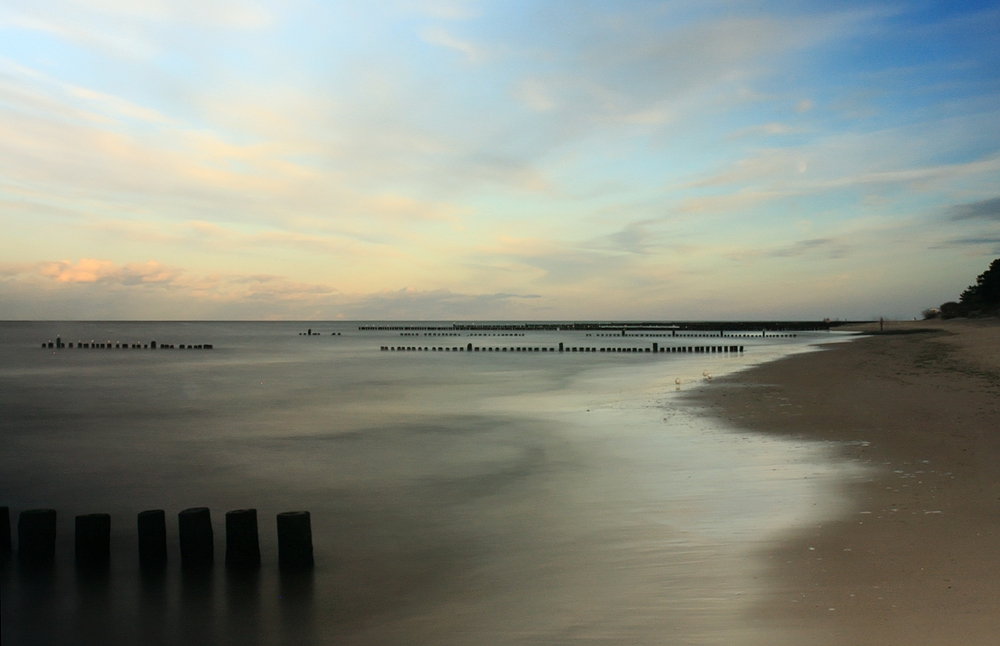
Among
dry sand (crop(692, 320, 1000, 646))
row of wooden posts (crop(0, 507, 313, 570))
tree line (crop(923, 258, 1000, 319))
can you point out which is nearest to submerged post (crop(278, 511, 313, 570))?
row of wooden posts (crop(0, 507, 313, 570))

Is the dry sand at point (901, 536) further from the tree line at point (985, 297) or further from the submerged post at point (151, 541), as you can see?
the tree line at point (985, 297)

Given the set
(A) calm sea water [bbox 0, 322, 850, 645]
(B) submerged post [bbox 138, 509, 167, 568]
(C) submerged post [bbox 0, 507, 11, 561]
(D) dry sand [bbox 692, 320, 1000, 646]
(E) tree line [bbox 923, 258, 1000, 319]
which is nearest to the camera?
(D) dry sand [bbox 692, 320, 1000, 646]

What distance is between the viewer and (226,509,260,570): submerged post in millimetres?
7590

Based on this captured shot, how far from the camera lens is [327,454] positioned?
15516 millimetres

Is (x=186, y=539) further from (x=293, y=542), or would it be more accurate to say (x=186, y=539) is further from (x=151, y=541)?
(x=293, y=542)

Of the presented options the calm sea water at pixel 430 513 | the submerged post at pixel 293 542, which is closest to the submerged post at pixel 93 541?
the calm sea water at pixel 430 513

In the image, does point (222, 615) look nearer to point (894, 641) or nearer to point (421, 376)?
point (894, 641)

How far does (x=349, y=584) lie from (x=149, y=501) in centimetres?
606

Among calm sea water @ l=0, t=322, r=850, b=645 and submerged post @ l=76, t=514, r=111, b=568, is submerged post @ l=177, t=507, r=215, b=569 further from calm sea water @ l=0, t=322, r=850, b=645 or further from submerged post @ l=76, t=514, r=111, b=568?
submerged post @ l=76, t=514, r=111, b=568

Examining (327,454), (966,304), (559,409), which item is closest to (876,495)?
(327,454)

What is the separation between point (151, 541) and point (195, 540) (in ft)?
2.06

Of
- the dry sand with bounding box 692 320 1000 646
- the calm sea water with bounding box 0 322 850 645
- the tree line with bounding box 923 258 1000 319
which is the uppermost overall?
the tree line with bounding box 923 258 1000 319

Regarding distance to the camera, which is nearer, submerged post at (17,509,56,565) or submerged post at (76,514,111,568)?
submerged post at (76,514,111,568)

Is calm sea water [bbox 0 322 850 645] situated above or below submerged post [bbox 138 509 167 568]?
below
